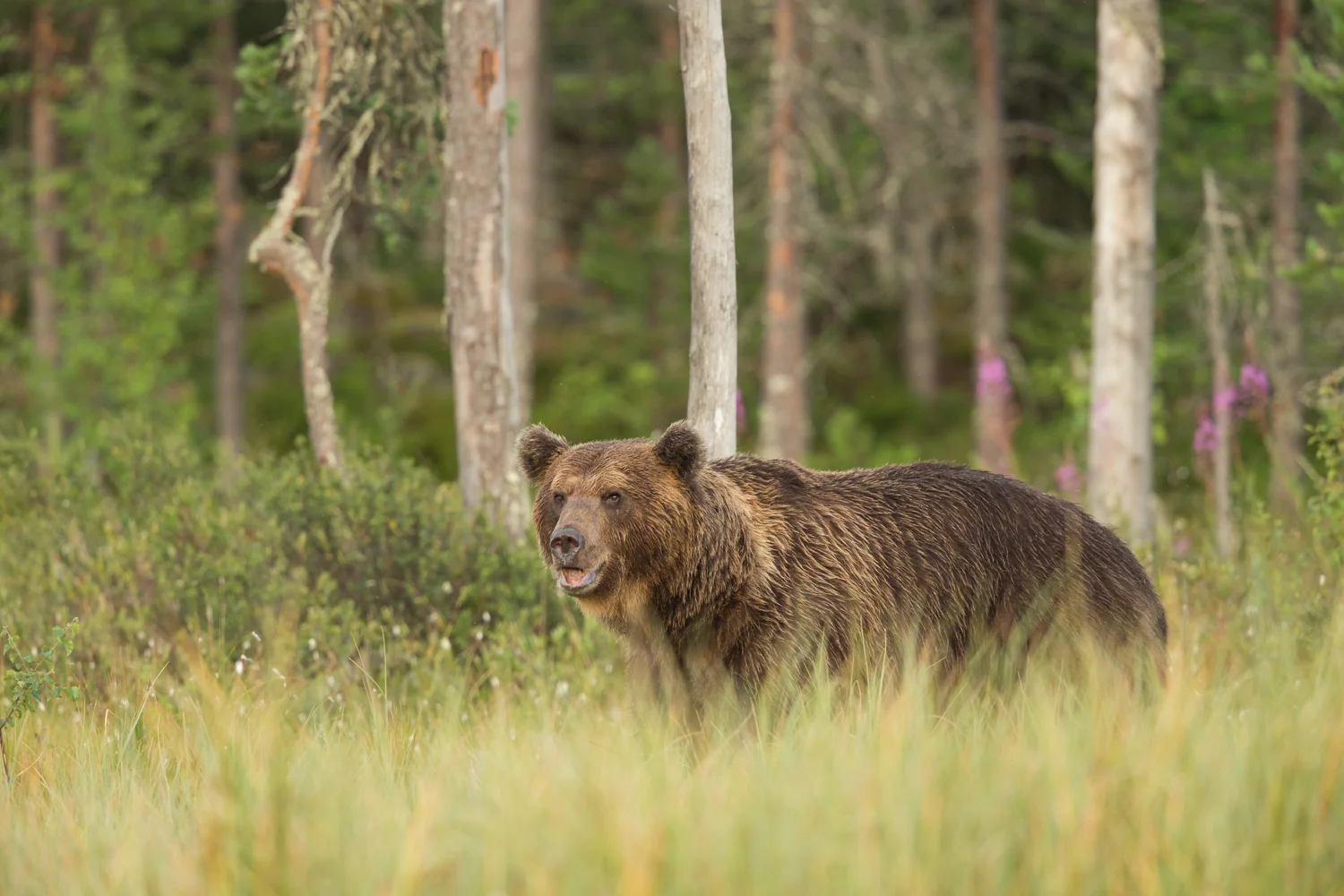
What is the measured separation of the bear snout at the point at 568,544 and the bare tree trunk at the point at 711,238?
2336mm

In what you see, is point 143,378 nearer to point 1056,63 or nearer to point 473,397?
point 473,397

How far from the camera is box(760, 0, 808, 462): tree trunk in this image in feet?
66.9

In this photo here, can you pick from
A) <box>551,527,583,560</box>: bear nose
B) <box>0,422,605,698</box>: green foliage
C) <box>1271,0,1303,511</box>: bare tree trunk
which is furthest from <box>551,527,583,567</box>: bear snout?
<box>1271,0,1303,511</box>: bare tree trunk

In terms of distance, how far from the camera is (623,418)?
27.7 meters

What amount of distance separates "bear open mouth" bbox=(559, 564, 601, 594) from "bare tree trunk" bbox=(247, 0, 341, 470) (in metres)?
5.03

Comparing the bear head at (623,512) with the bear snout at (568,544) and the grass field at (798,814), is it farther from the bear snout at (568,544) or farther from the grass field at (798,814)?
the grass field at (798,814)

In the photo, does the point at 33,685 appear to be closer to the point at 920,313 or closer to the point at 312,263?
the point at 312,263

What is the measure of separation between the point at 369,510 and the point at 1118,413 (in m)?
6.45

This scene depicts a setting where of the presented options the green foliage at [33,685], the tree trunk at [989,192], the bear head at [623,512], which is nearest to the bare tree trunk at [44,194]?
the tree trunk at [989,192]

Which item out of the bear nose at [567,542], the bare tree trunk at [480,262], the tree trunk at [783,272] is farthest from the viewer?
the tree trunk at [783,272]

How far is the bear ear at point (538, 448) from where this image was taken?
266 inches

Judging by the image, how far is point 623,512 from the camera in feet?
21.1

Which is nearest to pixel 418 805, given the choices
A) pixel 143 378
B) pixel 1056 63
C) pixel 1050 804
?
pixel 1050 804

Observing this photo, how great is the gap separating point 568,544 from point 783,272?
1519 centimetres
